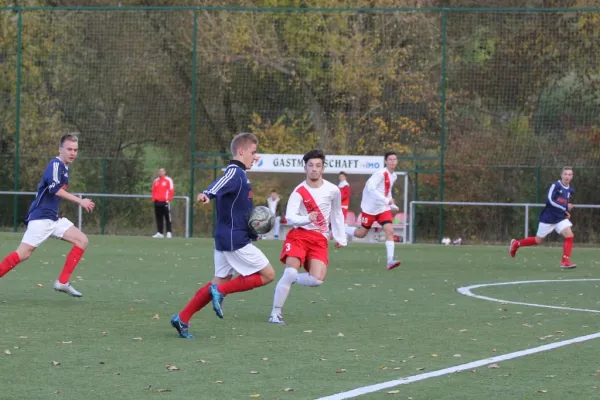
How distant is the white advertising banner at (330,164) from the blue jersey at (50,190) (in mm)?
16752

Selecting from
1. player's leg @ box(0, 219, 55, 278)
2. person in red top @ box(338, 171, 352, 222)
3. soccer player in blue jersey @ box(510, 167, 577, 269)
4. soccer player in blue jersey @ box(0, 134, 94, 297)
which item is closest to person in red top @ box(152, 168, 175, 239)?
person in red top @ box(338, 171, 352, 222)

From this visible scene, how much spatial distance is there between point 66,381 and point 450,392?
2441mm

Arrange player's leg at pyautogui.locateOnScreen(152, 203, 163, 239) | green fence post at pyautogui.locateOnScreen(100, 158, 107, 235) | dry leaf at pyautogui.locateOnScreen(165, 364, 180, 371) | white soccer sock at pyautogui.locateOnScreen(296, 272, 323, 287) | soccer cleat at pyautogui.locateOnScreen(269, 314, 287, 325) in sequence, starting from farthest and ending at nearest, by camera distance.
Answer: green fence post at pyautogui.locateOnScreen(100, 158, 107, 235)
player's leg at pyautogui.locateOnScreen(152, 203, 163, 239)
white soccer sock at pyautogui.locateOnScreen(296, 272, 323, 287)
soccer cleat at pyautogui.locateOnScreen(269, 314, 287, 325)
dry leaf at pyautogui.locateOnScreen(165, 364, 180, 371)

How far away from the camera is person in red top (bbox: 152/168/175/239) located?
30031 millimetres

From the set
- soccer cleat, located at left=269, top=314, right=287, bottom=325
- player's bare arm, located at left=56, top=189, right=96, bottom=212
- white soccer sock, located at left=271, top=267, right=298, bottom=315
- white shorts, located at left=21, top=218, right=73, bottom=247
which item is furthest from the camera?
white shorts, located at left=21, top=218, right=73, bottom=247

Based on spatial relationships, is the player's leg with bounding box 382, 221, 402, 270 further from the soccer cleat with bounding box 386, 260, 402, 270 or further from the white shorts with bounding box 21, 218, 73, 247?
the white shorts with bounding box 21, 218, 73, 247

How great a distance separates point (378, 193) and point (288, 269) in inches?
311

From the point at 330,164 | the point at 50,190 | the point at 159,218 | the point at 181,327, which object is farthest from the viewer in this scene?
the point at 159,218

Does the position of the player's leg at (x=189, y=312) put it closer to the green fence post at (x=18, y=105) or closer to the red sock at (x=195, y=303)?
the red sock at (x=195, y=303)

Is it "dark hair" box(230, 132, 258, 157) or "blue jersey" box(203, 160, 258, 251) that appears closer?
"blue jersey" box(203, 160, 258, 251)

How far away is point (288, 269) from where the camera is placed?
11125 mm

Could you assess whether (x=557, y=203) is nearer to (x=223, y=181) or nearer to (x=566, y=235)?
(x=566, y=235)

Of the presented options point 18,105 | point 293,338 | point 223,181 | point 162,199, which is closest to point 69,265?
point 223,181

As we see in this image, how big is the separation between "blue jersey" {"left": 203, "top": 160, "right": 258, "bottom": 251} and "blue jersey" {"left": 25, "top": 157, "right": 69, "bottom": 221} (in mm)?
2954
